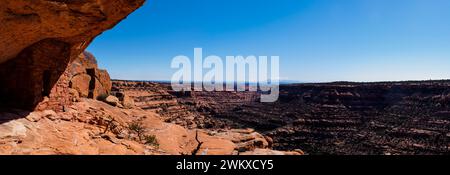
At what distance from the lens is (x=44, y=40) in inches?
323

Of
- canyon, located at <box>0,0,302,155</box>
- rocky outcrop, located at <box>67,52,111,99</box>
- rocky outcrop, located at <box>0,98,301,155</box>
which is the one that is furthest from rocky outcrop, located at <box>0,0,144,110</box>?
rocky outcrop, located at <box>67,52,111,99</box>

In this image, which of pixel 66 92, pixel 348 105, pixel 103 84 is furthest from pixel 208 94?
pixel 66 92

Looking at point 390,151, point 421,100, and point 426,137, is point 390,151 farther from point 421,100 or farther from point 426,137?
point 421,100

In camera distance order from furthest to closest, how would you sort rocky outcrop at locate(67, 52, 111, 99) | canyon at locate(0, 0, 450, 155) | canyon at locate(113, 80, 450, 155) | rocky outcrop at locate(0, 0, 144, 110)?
canyon at locate(113, 80, 450, 155) < rocky outcrop at locate(67, 52, 111, 99) < canyon at locate(0, 0, 450, 155) < rocky outcrop at locate(0, 0, 144, 110)

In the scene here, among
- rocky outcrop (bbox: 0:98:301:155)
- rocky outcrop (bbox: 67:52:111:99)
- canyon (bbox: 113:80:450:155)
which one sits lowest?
canyon (bbox: 113:80:450:155)

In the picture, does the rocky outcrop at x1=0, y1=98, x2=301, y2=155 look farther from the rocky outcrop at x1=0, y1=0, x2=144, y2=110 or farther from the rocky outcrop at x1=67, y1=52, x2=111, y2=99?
the rocky outcrop at x1=67, y1=52, x2=111, y2=99

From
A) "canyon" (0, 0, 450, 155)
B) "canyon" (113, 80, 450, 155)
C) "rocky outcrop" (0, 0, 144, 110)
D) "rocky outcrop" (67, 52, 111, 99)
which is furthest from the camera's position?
"canyon" (113, 80, 450, 155)

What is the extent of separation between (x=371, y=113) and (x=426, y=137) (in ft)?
51.6

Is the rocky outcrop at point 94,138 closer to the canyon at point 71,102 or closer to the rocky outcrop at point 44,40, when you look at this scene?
the canyon at point 71,102

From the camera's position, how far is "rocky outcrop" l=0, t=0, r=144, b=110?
607cm

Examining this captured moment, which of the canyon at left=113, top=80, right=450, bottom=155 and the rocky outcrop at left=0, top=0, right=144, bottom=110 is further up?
the rocky outcrop at left=0, top=0, right=144, bottom=110

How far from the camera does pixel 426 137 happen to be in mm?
37031

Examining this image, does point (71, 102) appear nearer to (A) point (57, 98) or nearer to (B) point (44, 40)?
(A) point (57, 98)
